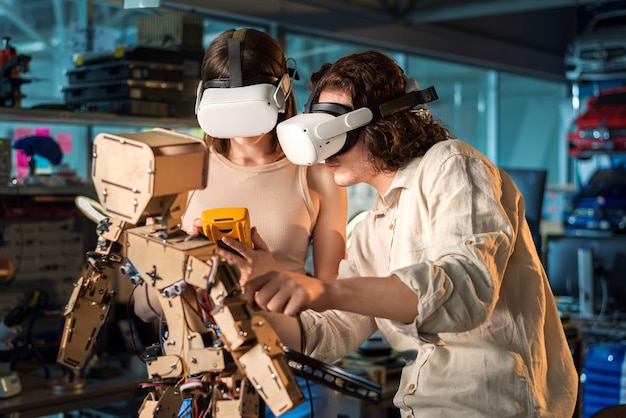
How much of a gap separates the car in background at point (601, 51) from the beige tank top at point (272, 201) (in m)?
6.01

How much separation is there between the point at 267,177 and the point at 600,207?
157 inches

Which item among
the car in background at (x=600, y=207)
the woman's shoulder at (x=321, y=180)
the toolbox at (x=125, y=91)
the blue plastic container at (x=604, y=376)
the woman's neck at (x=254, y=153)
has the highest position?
the toolbox at (x=125, y=91)

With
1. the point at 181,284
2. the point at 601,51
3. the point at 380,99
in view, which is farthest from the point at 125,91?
the point at 601,51

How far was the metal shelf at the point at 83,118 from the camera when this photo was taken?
3.39 meters

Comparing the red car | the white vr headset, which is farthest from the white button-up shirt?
the red car

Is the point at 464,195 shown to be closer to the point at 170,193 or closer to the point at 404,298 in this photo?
the point at 404,298

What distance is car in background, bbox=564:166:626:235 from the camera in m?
5.50

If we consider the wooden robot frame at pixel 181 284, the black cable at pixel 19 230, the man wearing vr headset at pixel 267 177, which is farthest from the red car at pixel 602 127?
the wooden robot frame at pixel 181 284

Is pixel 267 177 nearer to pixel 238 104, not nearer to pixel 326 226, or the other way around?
pixel 326 226

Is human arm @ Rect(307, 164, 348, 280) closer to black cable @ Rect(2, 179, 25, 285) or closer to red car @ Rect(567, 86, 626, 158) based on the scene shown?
black cable @ Rect(2, 179, 25, 285)

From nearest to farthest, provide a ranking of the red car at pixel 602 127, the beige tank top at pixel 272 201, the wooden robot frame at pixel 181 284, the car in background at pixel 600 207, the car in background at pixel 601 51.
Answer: the wooden robot frame at pixel 181 284, the beige tank top at pixel 272 201, the car in background at pixel 600 207, the red car at pixel 602 127, the car in background at pixel 601 51

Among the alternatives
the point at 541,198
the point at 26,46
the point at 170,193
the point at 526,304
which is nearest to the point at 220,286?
the point at 170,193

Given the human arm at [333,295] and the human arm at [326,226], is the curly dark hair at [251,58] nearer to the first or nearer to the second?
the human arm at [326,226]

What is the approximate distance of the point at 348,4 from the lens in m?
6.32
